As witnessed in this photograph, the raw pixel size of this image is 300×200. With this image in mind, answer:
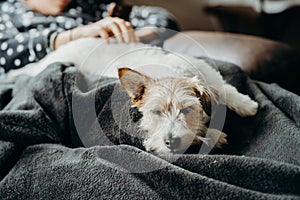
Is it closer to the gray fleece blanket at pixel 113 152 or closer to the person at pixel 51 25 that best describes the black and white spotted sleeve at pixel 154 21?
the person at pixel 51 25

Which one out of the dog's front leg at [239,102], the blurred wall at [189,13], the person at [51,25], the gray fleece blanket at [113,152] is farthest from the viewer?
the blurred wall at [189,13]

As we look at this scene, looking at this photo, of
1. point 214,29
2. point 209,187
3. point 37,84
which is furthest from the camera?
point 214,29

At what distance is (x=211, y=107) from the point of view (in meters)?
0.75

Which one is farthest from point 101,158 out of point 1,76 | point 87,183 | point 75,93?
point 1,76

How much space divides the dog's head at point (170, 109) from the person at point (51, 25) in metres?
0.29

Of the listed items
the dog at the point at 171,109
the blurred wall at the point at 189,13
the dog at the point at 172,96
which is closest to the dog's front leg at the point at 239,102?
the dog at the point at 172,96

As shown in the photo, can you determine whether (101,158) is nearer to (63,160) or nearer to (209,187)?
(63,160)

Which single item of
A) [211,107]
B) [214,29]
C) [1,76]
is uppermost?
[211,107]

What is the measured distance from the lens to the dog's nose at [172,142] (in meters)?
0.69

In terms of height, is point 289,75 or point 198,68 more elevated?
point 198,68

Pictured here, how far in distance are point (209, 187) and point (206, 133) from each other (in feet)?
0.38

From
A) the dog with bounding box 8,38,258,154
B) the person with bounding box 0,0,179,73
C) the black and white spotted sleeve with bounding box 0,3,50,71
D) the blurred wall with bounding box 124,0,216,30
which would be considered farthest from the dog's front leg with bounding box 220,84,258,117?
the blurred wall with bounding box 124,0,216,30

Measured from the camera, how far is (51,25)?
3.60ft

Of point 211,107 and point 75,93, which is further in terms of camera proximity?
point 75,93
